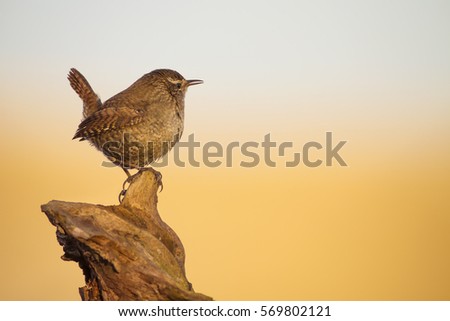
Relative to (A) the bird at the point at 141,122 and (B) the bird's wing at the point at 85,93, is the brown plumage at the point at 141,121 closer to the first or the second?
(A) the bird at the point at 141,122

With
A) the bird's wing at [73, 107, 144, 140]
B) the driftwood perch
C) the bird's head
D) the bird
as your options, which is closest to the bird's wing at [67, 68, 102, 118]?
the bird

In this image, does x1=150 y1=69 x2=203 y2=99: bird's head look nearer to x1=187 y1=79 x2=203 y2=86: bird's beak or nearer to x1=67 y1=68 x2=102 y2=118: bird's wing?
x1=187 y1=79 x2=203 y2=86: bird's beak

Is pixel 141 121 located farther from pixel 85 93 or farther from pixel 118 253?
pixel 118 253

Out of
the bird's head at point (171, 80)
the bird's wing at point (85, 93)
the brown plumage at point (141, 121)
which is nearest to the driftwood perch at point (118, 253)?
the brown plumage at point (141, 121)

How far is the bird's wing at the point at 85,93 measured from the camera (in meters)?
6.01

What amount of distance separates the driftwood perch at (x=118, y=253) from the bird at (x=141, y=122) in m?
0.84

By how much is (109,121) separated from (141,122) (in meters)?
0.32

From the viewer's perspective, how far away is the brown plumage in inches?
204
